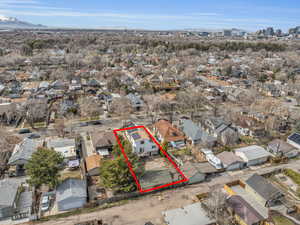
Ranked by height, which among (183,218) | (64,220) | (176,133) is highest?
(176,133)

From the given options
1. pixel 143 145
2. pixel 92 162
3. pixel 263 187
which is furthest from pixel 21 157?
pixel 263 187

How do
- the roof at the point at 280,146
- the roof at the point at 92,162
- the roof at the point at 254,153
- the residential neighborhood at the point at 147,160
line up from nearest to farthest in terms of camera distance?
the residential neighborhood at the point at 147,160 < the roof at the point at 92,162 < the roof at the point at 254,153 < the roof at the point at 280,146

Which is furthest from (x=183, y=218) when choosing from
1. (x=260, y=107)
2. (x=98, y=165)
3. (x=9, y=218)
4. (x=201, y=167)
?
(x=260, y=107)

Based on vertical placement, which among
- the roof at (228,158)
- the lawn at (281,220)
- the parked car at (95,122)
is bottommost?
the lawn at (281,220)

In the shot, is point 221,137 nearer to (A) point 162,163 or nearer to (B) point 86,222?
(A) point 162,163

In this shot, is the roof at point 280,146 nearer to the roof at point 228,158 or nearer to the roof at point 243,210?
the roof at point 228,158

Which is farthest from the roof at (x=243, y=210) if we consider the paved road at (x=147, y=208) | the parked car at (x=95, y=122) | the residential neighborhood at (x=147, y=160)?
the parked car at (x=95, y=122)
